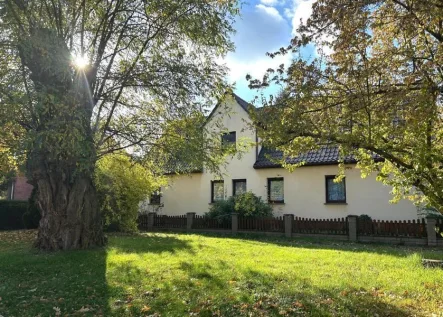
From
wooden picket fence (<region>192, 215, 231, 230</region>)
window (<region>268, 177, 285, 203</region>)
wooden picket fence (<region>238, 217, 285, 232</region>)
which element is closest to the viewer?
wooden picket fence (<region>238, 217, 285, 232</region>)

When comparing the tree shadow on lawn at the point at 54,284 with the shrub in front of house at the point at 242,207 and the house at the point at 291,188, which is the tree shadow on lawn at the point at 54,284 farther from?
the shrub in front of house at the point at 242,207

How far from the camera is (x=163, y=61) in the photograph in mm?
10633

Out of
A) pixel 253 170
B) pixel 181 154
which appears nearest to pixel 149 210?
pixel 253 170

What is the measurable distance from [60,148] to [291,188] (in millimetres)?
12972

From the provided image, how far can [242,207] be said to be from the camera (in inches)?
704

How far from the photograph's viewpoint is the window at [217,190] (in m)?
21.3

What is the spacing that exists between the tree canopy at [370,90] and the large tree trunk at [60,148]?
478cm

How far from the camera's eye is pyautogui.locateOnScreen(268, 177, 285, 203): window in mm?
19078

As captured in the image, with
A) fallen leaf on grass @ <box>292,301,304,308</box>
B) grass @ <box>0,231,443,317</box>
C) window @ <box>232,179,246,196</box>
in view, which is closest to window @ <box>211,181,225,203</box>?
window @ <box>232,179,246,196</box>

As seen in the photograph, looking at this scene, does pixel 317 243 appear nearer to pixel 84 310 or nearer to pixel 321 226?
pixel 321 226

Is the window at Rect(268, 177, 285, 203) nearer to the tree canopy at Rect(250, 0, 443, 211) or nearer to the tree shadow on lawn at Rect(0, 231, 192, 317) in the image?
the tree shadow on lawn at Rect(0, 231, 192, 317)

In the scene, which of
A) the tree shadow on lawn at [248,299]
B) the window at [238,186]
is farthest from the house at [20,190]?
the tree shadow on lawn at [248,299]

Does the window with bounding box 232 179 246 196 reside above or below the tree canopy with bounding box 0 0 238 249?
below

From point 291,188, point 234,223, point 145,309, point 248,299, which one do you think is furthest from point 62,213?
point 291,188
